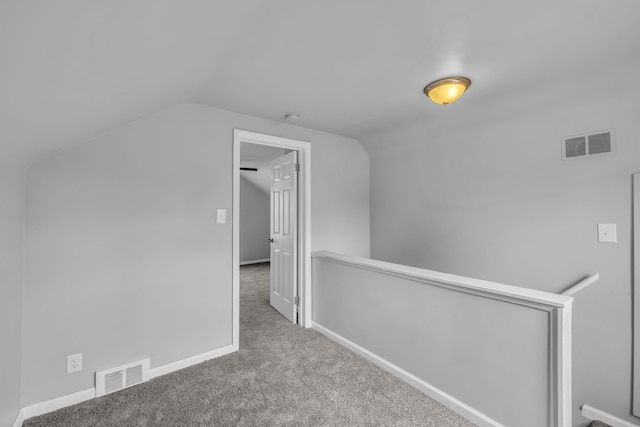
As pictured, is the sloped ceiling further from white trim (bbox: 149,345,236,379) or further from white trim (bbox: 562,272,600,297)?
white trim (bbox: 149,345,236,379)

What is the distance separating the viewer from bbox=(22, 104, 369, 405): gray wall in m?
1.88

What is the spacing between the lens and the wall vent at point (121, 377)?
205 cm

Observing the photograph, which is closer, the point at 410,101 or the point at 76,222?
the point at 76,222

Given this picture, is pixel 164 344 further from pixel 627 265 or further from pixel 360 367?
pixel 627 265

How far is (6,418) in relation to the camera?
1589 millimetres

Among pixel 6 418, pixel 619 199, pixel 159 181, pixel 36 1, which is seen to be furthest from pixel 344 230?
pixel 36 1

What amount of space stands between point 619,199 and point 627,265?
0.45 meters

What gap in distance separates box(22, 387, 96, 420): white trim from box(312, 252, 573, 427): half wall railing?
203cm

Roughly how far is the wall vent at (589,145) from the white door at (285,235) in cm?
239

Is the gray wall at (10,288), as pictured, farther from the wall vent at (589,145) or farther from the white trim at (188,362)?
the wall vent at (589,145)

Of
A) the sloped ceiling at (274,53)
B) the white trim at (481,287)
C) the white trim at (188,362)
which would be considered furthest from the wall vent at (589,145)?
the white trim at (188,362)

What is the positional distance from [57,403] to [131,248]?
1.08 m

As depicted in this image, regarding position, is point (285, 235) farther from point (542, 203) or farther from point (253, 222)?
point (253, 222)

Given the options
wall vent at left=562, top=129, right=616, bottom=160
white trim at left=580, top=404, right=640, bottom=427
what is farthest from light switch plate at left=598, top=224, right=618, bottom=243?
white trim at left=580, top=404, right=640, bottom=427
